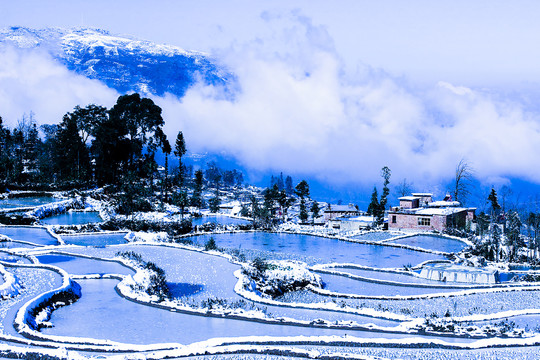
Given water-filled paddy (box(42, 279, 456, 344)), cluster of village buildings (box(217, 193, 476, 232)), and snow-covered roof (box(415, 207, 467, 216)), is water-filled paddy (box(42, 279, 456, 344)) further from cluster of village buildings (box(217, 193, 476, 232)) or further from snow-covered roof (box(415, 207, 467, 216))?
snow-covered roof (box(415, 207, 467, 216))

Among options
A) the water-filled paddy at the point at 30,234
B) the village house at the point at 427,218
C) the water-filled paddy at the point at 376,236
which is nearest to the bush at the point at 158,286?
the water-filled paddy at the point at 30,234

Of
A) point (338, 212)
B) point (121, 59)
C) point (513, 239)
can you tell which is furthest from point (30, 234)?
point (121, 59)

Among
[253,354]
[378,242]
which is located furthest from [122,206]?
[253,354]

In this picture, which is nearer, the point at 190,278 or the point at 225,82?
the point at 190,278

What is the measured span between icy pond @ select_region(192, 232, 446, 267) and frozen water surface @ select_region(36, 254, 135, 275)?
934cm

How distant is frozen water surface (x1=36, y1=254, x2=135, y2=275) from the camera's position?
21203 mm

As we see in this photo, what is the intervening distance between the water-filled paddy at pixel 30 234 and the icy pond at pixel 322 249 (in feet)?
30.4

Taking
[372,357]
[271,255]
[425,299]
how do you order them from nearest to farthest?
[372,357]
[425,299]
[271,255]

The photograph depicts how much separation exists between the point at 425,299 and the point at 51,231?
77.0 ft

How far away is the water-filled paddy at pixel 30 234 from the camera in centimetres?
2939

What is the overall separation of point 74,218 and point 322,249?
20045 millimetres

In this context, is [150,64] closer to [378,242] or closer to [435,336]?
[378,242]

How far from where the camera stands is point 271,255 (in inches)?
1141

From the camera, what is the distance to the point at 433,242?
35719 millimetres
